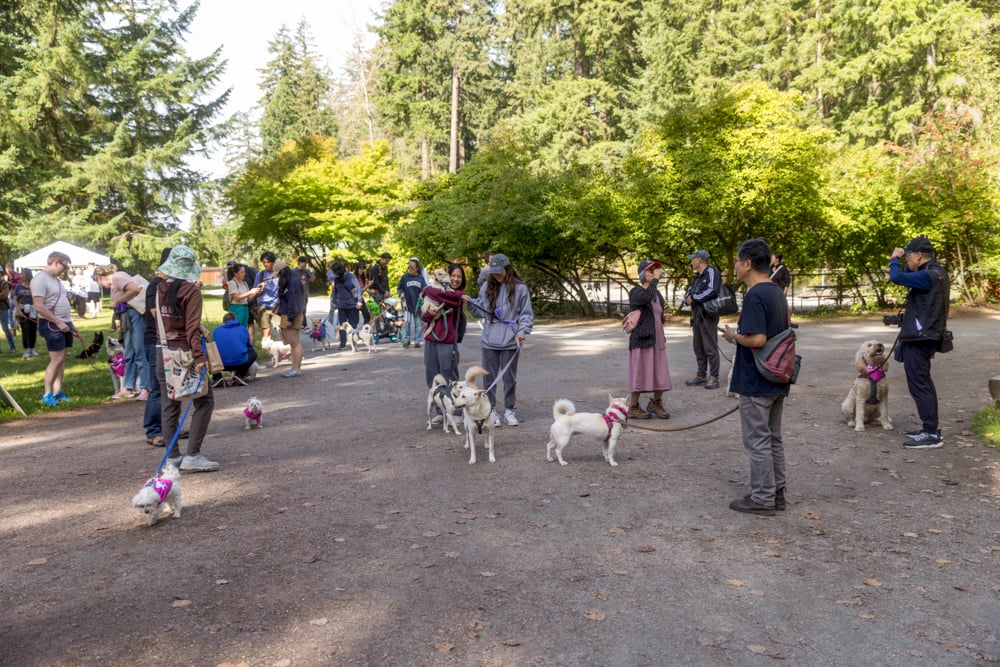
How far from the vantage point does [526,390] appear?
10.9 m

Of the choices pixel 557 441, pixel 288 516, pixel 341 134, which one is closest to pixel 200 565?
pixel 288 516

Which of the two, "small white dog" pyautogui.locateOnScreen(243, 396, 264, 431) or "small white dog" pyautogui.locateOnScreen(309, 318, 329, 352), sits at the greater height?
"small white dog" pyautogui.locateOnScreen(309, 318, 329, 352)

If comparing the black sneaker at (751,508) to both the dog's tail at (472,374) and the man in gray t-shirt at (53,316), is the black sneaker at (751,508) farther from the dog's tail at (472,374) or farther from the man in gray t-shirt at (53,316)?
the man in gray t-shirt at (53,316)

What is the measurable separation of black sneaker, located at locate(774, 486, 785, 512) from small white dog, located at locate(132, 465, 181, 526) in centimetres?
447

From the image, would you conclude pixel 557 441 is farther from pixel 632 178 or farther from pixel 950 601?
pixel 632 178

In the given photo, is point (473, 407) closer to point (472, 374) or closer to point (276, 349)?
point (472, 374)

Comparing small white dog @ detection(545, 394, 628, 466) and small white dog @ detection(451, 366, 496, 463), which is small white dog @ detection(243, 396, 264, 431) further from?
small white dog @ detection(545, 394, 628, 466)

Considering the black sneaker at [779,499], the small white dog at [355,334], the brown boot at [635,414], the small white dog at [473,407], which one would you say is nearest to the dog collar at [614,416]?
the small white dog at [473,407]

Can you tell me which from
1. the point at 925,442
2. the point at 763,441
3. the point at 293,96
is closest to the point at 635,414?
the point at 925,442

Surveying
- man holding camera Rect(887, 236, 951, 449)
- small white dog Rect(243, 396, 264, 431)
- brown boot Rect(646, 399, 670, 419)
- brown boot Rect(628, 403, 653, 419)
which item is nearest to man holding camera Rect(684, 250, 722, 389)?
brown boot Rect(646, 399, 670, 419)

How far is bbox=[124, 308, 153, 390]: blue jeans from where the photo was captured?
374 inches

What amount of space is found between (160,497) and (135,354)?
5907 millimetres

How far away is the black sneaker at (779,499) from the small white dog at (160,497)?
14.7 feet

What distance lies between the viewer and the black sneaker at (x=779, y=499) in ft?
18.2
